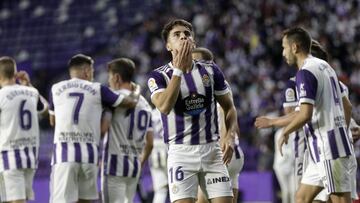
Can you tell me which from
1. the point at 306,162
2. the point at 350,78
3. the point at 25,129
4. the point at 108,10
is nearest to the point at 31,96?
the point at 25,129

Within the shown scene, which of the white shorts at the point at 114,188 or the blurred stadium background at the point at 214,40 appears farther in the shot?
the blurred stadium background at the point at 214,40

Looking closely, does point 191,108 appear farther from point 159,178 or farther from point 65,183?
point 159,178

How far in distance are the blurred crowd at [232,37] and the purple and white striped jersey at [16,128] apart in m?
7.93

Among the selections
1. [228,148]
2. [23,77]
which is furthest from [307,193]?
[23,77]

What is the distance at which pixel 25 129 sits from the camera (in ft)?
36.1

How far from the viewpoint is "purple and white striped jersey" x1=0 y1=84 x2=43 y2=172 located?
10.9 m

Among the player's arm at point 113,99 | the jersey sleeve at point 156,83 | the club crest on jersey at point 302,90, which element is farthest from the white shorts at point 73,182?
the club crest on jersey at point 302,90

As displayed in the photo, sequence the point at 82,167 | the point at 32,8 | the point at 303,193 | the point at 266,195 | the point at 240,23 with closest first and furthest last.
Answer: the point at 303,193 → the point at 82,167 → the point at 266,195 → the point at 240,23 → the point at 32,8

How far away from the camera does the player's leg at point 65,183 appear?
A: 32.9 feet

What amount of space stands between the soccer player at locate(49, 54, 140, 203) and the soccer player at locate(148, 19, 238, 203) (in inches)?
109

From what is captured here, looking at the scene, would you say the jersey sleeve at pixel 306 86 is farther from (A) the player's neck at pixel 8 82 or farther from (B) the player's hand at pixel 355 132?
(A) the player's neck at pixel 8 82

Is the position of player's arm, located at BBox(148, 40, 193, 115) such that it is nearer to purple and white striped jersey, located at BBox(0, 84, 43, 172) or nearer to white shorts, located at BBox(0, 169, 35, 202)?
purple and white striped jersey, located at BBox(0, 84, 43, 172)

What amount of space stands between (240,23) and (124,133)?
1410 cm

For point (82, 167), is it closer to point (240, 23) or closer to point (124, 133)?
point (124, 133)
